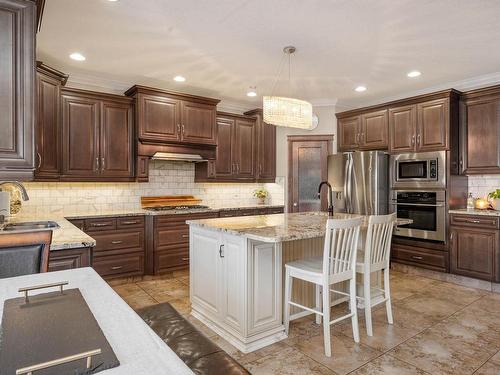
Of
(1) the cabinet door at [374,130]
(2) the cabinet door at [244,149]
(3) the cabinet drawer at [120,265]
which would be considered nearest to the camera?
(3) the cabinet drawer at [120,265]

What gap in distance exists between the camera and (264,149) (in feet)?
19.1

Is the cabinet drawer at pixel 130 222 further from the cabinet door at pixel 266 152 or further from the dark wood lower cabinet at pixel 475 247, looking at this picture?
the dark wood lower cabinet at pixel 475 247

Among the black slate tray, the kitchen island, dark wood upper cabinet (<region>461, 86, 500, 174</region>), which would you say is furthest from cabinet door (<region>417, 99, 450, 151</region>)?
the black slate tray

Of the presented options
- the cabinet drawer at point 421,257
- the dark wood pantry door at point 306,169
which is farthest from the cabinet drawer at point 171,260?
the cabinet drawer at point 421,257

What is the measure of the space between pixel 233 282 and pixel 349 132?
3.78 metres

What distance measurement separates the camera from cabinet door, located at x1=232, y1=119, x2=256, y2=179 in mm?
5535

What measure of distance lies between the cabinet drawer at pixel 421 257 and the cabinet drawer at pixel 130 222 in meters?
3.59

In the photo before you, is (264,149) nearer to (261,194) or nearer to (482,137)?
(261,194)

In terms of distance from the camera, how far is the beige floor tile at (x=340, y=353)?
7.64 feet

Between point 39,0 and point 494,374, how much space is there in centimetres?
369

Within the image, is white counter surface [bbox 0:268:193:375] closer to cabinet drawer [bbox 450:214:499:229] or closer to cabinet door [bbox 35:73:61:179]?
cabinet door [bbox 35:73:61:179]

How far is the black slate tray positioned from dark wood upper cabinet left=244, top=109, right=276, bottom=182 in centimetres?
479

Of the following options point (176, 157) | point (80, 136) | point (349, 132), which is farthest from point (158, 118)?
point (349, 132)

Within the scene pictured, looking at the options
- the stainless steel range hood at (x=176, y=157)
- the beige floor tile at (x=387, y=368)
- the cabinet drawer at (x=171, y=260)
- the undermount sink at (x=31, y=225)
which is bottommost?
the beige floor tile at (x=387, y=368)
